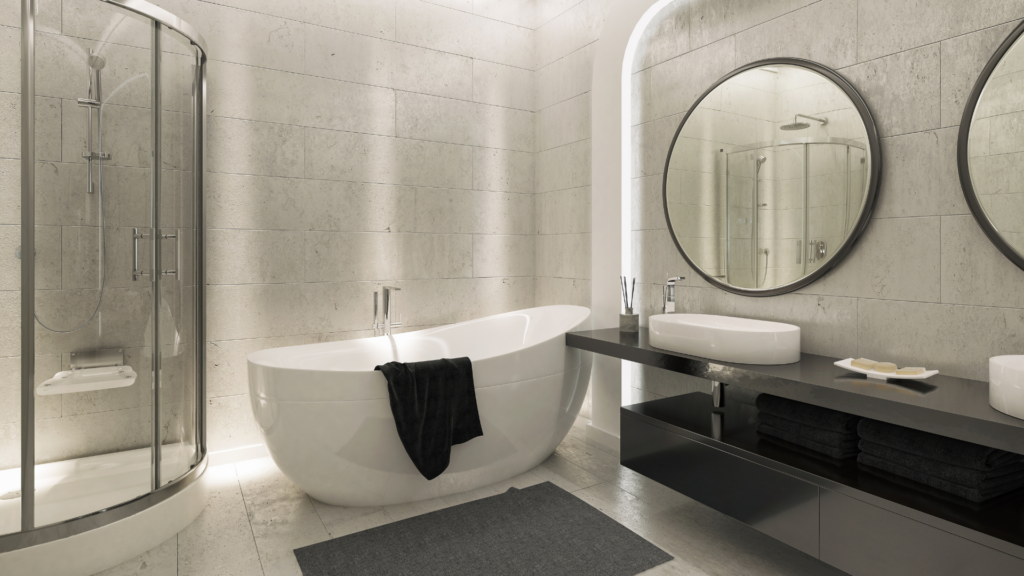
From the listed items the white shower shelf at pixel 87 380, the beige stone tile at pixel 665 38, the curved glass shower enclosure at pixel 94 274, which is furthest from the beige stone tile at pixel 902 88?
the white shower shelf at pixel 87 380

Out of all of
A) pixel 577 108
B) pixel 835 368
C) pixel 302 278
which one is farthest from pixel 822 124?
pixel 302 278

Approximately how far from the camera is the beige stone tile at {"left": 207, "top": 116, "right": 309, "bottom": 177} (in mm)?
2967

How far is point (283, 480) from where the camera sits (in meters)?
2.82

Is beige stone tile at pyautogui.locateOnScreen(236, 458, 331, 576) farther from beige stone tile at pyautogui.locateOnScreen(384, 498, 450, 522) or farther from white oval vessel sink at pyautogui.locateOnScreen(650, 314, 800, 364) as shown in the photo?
white oval vessel sink at pyautogui.locateOnScreen(650, 314, 800, 364)

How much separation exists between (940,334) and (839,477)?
64 centimetres

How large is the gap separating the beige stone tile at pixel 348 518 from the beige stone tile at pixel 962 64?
2.53 m

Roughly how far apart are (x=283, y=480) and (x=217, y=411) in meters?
0.56

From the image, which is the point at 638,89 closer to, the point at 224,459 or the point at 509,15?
the point at 509,15

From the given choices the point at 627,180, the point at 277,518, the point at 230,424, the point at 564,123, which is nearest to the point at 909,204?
the point at 627,180

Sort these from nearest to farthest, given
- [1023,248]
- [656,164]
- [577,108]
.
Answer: [1023,248] < [656,164] < [577,108]

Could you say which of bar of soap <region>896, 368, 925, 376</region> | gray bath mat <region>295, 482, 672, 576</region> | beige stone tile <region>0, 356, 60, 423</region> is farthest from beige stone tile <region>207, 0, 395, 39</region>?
bar of soap <region>896, 368, 925, 376</region>

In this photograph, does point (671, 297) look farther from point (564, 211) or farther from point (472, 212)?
point (472, 212)

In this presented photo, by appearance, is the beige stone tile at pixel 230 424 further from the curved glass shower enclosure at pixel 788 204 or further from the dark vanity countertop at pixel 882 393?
the curved glass shower enclosure at pixel 788 204

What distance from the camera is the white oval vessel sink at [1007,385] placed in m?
1.36
